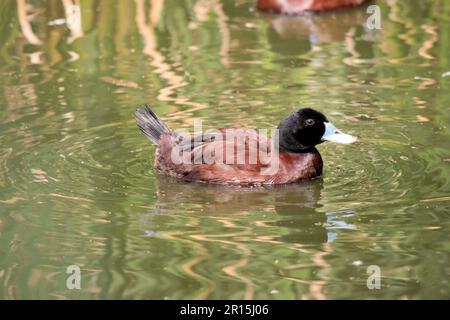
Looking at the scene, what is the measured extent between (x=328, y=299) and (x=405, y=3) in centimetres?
764

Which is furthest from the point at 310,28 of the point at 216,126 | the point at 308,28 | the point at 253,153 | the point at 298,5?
the point at 253,153

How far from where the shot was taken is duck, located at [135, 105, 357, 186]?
869 centimetres

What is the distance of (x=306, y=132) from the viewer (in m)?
8.90

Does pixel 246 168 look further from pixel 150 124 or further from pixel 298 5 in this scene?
pixel 298 5

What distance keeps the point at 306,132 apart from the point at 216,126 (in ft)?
3.78

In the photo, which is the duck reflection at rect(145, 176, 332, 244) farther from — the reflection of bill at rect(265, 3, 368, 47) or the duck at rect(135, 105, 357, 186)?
the reflection of bill at rect(265, 3, 368, 47)

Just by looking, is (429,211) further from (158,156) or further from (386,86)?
(386,86)

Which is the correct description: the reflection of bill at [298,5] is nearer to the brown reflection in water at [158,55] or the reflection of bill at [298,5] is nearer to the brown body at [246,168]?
the brown reflection in water at [158,55]

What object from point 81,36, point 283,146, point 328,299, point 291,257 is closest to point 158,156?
point 283,146

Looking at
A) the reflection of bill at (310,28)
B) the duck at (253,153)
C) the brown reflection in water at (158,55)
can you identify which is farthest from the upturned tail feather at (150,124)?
the reflection of bill at (310,28)

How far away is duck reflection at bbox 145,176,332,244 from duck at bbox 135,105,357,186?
77mm

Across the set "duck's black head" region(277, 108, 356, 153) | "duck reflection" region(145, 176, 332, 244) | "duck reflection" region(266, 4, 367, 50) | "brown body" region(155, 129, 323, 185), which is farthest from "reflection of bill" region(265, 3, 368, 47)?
"duck reflection" region(145, 176, 332, 244)

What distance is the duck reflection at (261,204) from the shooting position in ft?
25.0

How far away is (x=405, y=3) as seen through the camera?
13.5 m
